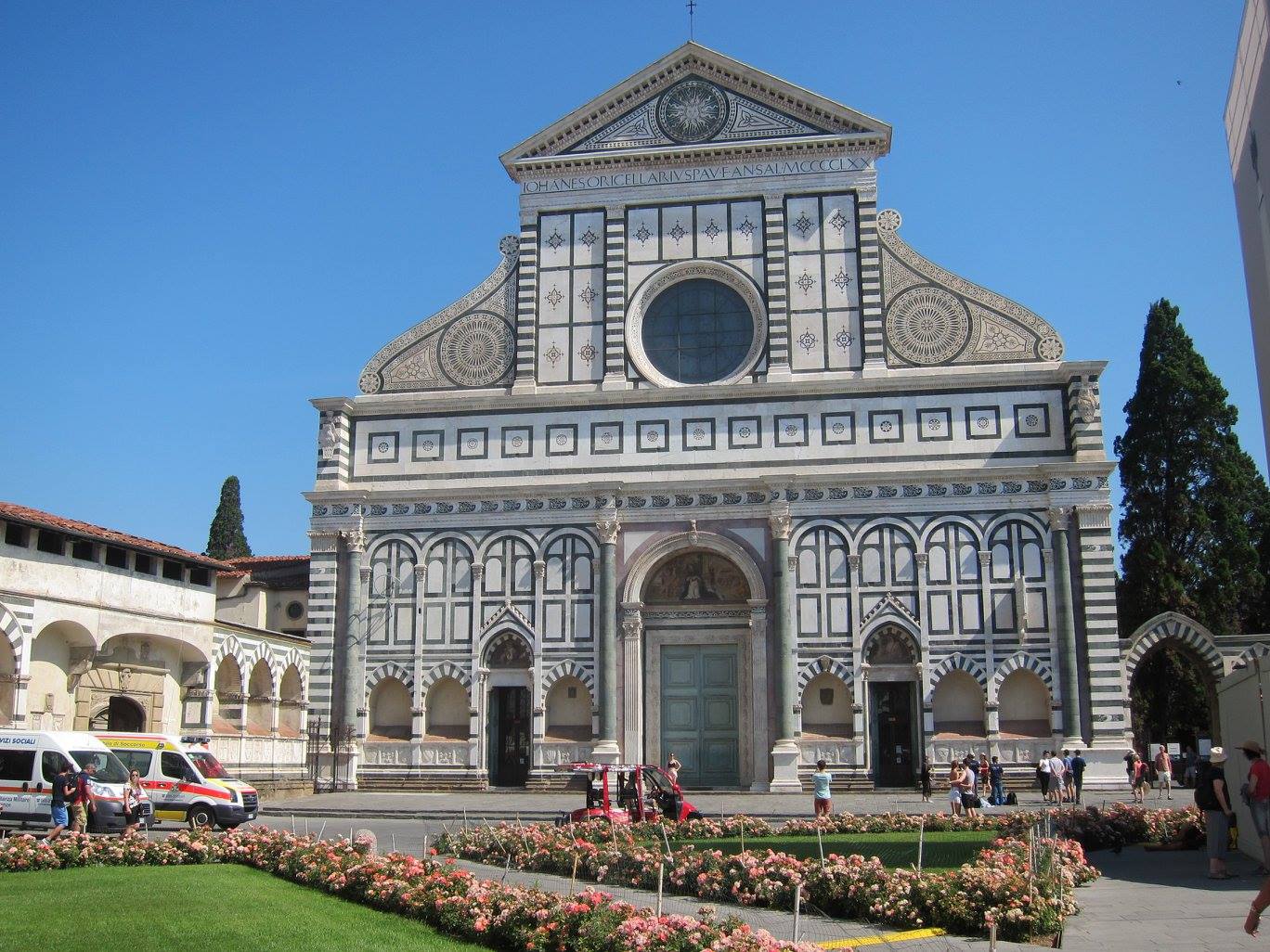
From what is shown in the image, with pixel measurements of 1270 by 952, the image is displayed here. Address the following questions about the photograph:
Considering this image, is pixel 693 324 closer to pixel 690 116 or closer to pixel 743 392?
pixel 743 392

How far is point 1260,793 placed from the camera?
15.8 metres

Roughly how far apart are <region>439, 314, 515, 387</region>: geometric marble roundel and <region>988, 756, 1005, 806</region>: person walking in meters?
17.2

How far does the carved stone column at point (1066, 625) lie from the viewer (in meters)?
33.2

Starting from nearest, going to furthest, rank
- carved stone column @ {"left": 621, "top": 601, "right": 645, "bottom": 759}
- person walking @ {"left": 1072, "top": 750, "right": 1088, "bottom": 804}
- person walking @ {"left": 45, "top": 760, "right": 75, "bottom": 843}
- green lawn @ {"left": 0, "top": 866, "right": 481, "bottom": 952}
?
green lawn @ {"left": 0, "top": 866, "right": 481, "bottom": 952} < person walking @ {"left": 45, "top": 760, "right": 75, "bottom": 843} < person walking @ {"left": 1072, "top": 750, "right": 1088, "bottom": 804} < carved stone column @ {"left": 621, "top": 601, "right": 645, "bottom": 759}

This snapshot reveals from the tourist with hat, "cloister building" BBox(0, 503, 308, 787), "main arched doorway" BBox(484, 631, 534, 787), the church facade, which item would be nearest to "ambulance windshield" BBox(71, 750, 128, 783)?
"cloister building" BBox(0, 503, 308, 787)

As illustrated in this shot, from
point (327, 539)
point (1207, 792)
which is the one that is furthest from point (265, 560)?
point (1207, 792)

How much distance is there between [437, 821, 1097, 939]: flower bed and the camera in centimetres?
1354

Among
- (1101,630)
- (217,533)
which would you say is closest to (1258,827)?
(1101,630)

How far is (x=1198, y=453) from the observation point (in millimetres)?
45906

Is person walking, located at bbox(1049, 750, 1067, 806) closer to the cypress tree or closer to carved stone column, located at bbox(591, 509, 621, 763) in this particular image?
carved stone column, located at bbox(591, 509, 621, 763)

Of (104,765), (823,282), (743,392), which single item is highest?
(823,282)

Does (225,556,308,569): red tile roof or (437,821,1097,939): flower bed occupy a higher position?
(225,556,308,569): red tile roof

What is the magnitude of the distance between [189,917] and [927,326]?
2796 cm

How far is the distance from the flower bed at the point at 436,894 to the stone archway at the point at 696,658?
1714 cm
